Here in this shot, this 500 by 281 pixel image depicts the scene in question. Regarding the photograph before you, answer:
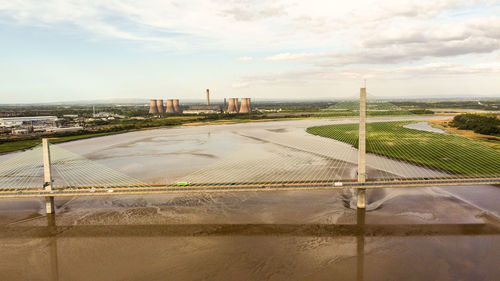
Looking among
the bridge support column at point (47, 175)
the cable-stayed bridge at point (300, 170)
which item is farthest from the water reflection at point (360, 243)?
the bridge support column at point (47, 175)

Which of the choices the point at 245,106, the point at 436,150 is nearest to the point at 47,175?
the point at 436,150

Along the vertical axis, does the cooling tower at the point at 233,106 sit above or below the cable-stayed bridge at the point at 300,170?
above

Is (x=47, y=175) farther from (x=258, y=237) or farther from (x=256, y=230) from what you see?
(x=258, y=237)

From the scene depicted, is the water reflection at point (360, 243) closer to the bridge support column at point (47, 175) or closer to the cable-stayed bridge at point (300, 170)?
the cable-stayed bridge at point (300, 170)

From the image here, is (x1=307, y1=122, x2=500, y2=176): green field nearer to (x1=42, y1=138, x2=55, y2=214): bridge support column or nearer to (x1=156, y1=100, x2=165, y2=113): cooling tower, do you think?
(x1=42, y1=138, x2=55, y2=214): bridge support column

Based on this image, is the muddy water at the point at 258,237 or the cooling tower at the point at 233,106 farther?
the cooling tower at the point at 233,106

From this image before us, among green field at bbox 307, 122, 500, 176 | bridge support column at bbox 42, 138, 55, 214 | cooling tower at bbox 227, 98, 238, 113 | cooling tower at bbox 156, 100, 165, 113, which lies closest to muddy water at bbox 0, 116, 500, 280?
bridge support column at bbox 42, 138, 55, 214
